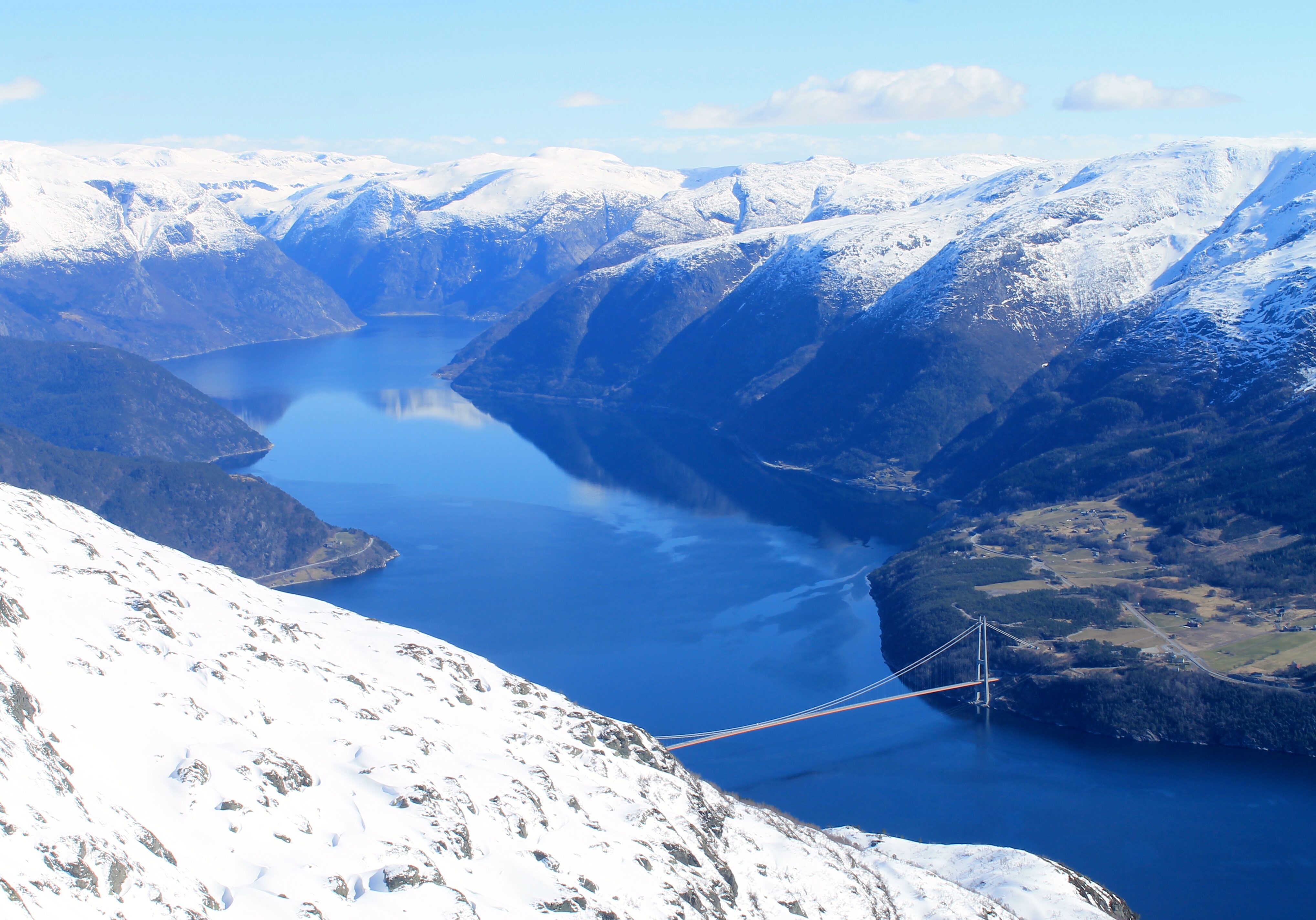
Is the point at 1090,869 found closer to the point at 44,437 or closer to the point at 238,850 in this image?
the point at 238,850

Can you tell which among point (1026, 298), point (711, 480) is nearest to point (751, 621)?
point (711, 480)

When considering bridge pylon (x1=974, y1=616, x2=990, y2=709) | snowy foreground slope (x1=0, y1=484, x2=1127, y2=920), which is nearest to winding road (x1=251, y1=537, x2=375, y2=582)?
bridge pylon (x1=974, y1=616, x2=990, y2=709)

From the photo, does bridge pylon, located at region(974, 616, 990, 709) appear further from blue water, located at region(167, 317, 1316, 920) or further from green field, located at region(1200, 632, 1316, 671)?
Answer: green field, located at region(1200, 632, 1316, 671)

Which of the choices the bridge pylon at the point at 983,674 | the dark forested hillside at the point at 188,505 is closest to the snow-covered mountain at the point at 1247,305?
the bridge pylon at the point at 983,674

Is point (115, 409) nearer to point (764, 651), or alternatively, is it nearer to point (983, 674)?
point (764, 651)

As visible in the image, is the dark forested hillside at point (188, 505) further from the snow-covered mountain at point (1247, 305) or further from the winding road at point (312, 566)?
the snow-covered mountain at point (1247, 305)
